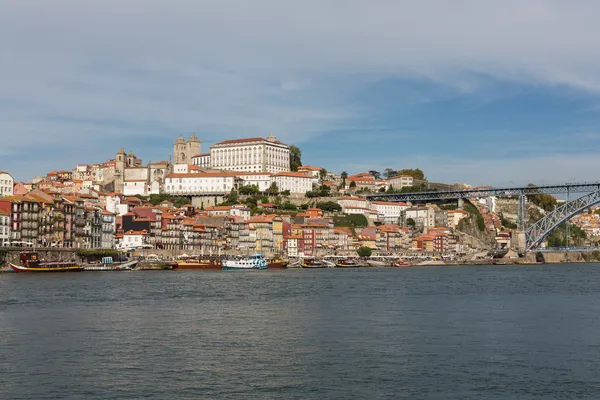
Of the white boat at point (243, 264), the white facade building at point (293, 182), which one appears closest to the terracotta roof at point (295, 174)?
the white facade building at point (293, 182)

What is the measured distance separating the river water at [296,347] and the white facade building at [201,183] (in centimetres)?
6098

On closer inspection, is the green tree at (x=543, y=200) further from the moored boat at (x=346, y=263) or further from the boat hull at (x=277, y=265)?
the boat hull at (x=277, y=265)

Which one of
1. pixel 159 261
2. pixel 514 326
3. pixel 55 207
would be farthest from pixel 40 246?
pixel 514 326

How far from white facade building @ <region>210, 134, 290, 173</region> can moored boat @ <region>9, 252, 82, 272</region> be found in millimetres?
48429

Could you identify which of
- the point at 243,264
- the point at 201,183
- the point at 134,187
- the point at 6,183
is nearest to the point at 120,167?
the point at 134,187

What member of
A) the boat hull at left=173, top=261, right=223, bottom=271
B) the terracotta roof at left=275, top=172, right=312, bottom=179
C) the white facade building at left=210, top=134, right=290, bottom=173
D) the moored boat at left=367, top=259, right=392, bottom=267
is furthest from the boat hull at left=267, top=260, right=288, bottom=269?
the white facade building at left=210, top=134, right=290, bottom=173

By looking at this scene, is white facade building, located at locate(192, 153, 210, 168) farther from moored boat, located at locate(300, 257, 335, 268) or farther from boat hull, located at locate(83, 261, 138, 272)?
boat hull, located at locate(83, 261, 138, 272)

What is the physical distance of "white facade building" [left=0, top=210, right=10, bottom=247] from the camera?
5270 centimetres

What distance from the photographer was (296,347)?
17.2 meters

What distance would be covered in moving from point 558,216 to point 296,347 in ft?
221

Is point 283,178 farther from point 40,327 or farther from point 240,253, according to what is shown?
point 40,327

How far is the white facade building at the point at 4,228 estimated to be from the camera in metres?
52.7

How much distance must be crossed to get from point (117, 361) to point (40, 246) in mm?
41856

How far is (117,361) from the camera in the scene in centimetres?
1545
